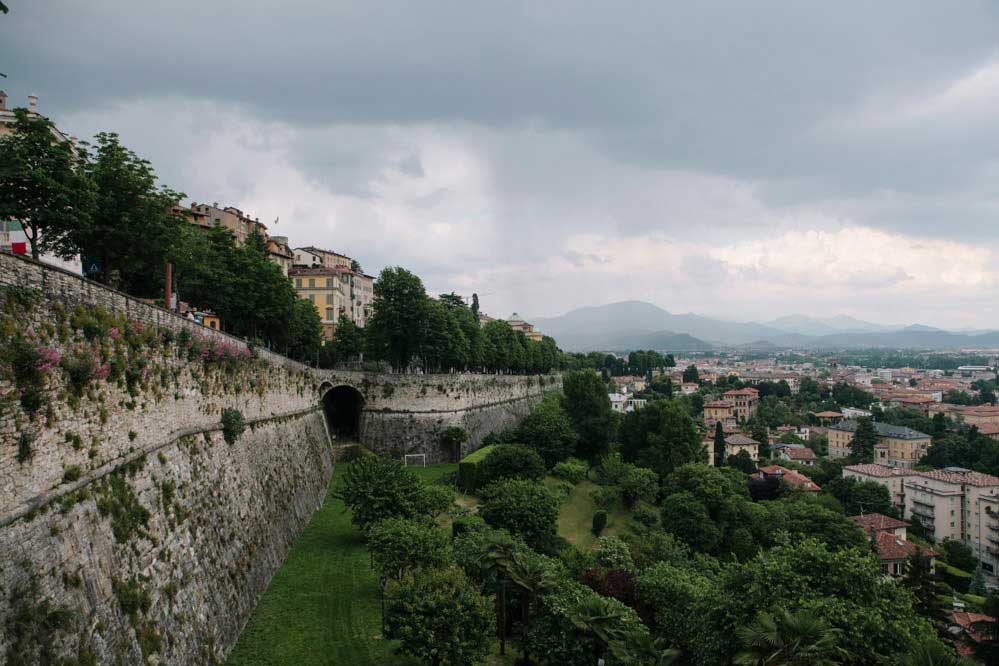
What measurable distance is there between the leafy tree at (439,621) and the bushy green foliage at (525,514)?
45.1 feet

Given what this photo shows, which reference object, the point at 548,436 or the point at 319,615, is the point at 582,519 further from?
the point at 319,615

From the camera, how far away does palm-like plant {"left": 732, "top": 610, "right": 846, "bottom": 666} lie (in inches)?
592

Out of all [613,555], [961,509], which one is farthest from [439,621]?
[961,509]

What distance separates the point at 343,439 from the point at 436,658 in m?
35.0

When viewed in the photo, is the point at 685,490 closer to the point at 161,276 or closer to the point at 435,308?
the point at 435,308

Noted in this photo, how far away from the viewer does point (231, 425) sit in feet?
75.7

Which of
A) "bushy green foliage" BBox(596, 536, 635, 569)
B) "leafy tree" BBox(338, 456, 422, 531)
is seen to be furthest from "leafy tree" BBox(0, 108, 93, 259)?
"bushy green foliage" BBox(596, 536, 635, 569)

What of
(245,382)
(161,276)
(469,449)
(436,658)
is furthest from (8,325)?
(469,449)

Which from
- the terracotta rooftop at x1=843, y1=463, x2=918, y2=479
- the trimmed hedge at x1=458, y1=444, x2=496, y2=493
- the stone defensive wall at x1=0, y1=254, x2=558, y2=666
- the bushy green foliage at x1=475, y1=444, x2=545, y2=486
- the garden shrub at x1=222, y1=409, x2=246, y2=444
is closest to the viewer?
the stone defensive wall at x1=0, y1=254, x2=558, y2=666

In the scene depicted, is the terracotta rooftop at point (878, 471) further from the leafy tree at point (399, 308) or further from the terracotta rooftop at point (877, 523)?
the leafy tree at point (399, 308)

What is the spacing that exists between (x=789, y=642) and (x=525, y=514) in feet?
63.2

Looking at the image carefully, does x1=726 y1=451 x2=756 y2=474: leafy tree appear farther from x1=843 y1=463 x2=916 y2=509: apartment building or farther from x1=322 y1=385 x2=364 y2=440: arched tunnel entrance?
x1=322 y1=385 x2=364 y2=440: arched tunnel entrance

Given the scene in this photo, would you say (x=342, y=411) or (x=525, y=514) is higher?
(x=342, y=411)

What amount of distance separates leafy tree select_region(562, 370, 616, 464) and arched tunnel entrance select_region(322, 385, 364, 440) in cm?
2174
